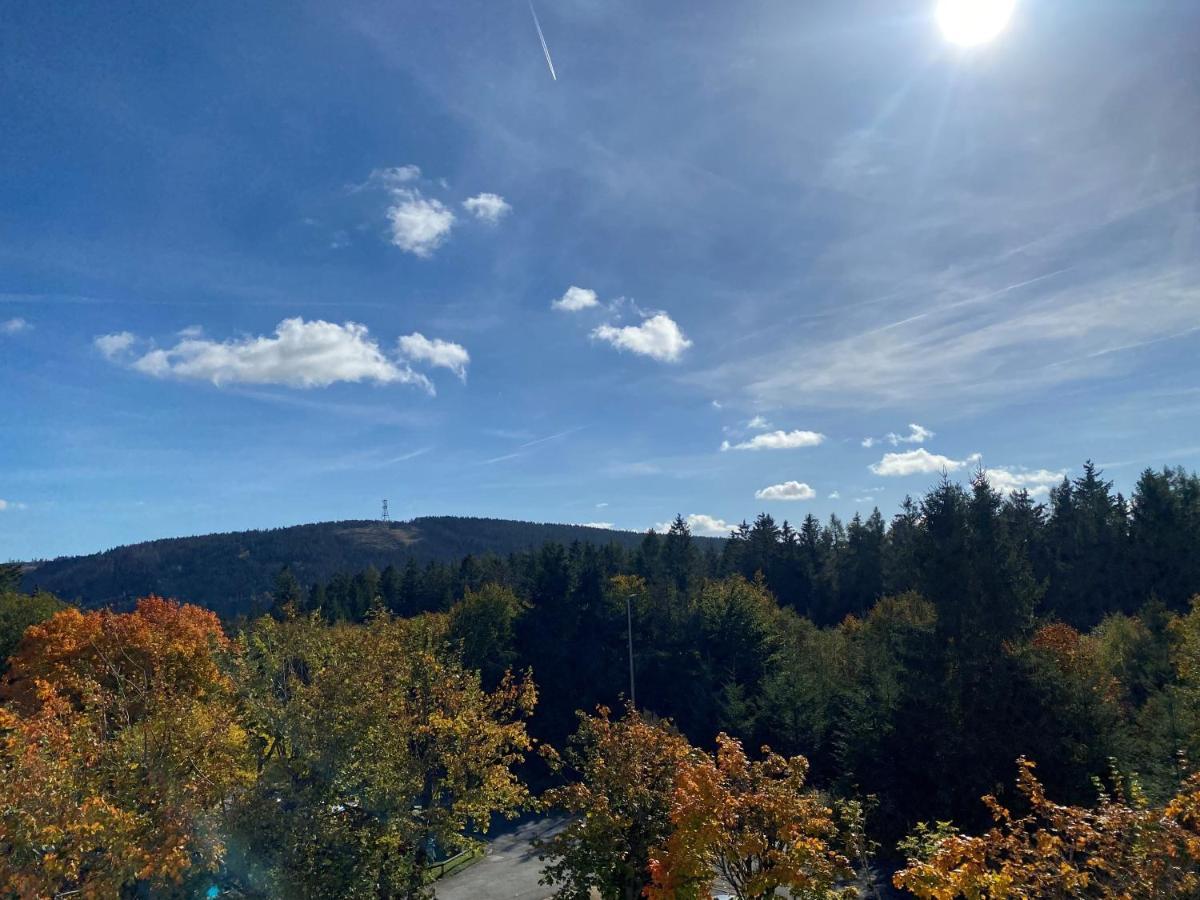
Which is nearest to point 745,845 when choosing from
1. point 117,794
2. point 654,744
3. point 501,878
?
point 654,744

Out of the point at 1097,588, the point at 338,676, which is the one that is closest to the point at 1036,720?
the point at 338,676

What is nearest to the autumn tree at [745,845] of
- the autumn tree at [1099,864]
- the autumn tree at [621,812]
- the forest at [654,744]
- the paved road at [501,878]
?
the forest at [654,744]

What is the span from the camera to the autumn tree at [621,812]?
42.4 feet

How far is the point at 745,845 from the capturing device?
1006 centimetres

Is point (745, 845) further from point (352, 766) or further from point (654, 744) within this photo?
point (352, 766)

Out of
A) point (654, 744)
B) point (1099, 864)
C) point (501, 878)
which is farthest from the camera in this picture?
point (501, 878)

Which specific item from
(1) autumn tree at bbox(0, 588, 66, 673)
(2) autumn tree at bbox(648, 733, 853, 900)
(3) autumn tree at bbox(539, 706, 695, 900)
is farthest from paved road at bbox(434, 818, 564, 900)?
(1) autumn tree at bbox(0, 588, 66, 673)

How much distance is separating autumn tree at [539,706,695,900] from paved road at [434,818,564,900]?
11848 mm

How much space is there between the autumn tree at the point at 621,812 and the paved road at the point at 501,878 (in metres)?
11.8

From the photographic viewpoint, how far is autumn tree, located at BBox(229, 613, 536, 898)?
12570mm

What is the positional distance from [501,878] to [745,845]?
873 inches

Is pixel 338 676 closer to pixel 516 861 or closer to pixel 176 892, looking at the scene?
pixel 176 892

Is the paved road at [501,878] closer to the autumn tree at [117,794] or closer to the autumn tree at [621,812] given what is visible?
the autumn tree at [621,812]

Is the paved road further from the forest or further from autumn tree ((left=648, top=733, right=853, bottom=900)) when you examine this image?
autumn tree ((left=648, top=733, right=853, bottom=900))
